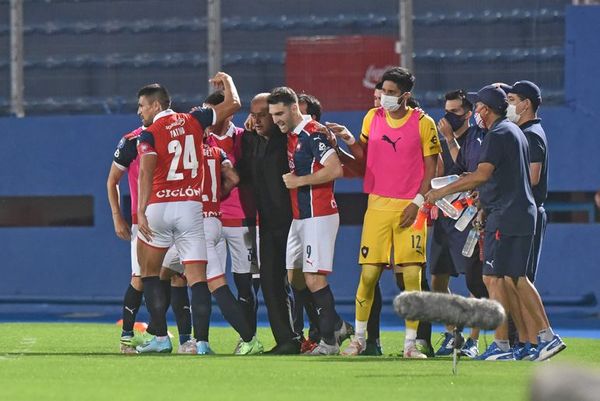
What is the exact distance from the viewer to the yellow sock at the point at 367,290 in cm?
1122

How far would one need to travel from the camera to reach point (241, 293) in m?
12.4

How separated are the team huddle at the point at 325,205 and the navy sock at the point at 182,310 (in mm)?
29

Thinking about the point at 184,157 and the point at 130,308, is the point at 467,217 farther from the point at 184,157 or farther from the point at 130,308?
the point at 130,308

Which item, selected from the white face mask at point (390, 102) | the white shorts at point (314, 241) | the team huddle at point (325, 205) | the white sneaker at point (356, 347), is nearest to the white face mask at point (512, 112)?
the team huddle at point (325, 205)

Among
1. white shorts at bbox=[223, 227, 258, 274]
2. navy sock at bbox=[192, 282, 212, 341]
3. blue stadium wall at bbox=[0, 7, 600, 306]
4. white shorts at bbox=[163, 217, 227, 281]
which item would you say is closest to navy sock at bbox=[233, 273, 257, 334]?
white shorts at bbox=[223, 227, 258, 274]

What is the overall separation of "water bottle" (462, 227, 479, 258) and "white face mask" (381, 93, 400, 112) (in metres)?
1.17

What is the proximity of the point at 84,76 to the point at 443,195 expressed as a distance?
12.8 m

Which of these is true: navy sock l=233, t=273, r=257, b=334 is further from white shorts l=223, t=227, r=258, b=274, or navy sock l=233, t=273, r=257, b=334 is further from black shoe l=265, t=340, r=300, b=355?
black shoe l=265, t=340, r=300, b=355

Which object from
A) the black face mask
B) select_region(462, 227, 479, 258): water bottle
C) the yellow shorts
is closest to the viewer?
the yellow shorts

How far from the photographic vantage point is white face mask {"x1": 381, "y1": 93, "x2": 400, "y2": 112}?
1120cm

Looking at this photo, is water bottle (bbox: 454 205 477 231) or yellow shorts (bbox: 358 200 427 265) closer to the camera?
yellow shorts (bbox: 358 200 427 265)

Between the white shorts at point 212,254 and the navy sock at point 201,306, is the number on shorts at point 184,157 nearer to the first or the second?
the white shorts at point 212,254

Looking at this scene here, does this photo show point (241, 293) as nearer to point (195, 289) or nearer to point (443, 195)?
point (195, 289)

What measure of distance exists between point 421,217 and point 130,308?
2727mm
